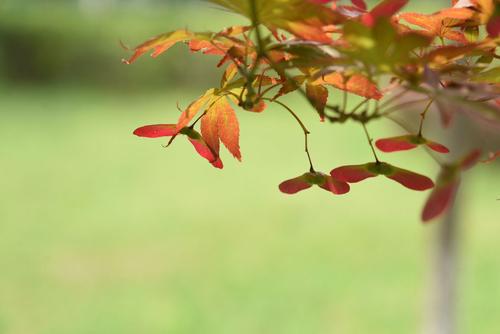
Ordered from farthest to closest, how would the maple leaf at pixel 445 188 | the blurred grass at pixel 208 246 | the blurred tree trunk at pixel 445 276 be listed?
1. the blurred grass at pixel 208 246
2. the blurred tree trunk at pixel 445 276
3. the maple leaf at pixel 445 188

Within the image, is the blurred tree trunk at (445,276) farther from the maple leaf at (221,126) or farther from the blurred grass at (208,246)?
the maple leaf at (221,126)

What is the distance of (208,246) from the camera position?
3.92 m

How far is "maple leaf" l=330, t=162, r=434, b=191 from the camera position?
0.42 m

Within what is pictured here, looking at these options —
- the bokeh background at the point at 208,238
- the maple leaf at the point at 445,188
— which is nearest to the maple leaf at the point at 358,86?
the maple leaf at the point at 445,188

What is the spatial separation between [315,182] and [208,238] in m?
3.63

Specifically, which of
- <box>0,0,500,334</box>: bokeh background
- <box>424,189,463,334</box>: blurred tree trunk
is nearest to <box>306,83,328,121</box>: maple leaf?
<box>0,0,500,334</box>: bokeh background

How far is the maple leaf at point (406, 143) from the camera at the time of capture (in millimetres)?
411

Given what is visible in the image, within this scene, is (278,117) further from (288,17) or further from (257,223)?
(288,17)

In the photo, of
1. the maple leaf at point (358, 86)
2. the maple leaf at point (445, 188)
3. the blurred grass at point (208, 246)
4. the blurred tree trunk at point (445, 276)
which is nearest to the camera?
the maple leaf at point (445, 188)

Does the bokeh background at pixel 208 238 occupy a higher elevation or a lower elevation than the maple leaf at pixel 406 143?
higher

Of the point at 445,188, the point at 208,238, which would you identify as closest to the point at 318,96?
the point at 445,188

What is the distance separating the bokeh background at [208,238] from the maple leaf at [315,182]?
1.24 metres

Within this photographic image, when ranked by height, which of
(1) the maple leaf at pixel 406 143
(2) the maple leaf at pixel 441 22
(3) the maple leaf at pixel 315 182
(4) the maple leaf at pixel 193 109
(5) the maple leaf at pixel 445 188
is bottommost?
(5) the maple leaf at pixel 445 188

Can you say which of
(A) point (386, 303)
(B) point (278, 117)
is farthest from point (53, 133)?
(A) point (386, 303)
